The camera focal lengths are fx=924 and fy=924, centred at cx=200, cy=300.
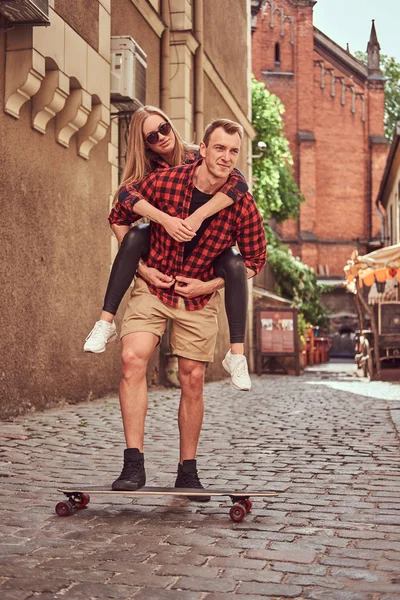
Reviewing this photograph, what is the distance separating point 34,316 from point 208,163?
5.06 meters

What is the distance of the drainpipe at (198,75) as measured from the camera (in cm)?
1561

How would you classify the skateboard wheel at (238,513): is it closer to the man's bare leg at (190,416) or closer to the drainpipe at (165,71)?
the man's bare leg at (190,416)

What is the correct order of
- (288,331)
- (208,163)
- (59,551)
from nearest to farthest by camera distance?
1. (59,551)
2. (208,163)
3. (288,331)

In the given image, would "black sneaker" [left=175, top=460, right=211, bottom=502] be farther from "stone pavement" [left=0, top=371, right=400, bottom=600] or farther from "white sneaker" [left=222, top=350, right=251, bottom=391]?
"white sneaker" [left=222, top=350, right=251, bottom=391]

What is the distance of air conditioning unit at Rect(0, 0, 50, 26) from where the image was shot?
7738mm

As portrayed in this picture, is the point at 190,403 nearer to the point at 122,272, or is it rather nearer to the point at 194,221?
the point at 122,272

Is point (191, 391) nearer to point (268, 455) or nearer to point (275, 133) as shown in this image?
point (268, 455)

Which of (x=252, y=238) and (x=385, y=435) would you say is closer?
(x=252, y=238)

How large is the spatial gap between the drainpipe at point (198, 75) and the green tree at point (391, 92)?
36623 millimetres

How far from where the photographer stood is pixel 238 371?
14.5 ft

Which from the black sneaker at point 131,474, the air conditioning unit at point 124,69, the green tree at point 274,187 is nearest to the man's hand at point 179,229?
the black sneaker at point 131,474

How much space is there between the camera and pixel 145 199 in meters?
4.46

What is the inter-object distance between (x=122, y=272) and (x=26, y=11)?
432 centimetres

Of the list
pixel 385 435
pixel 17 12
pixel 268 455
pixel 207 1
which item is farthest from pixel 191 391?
pixel 207 1
